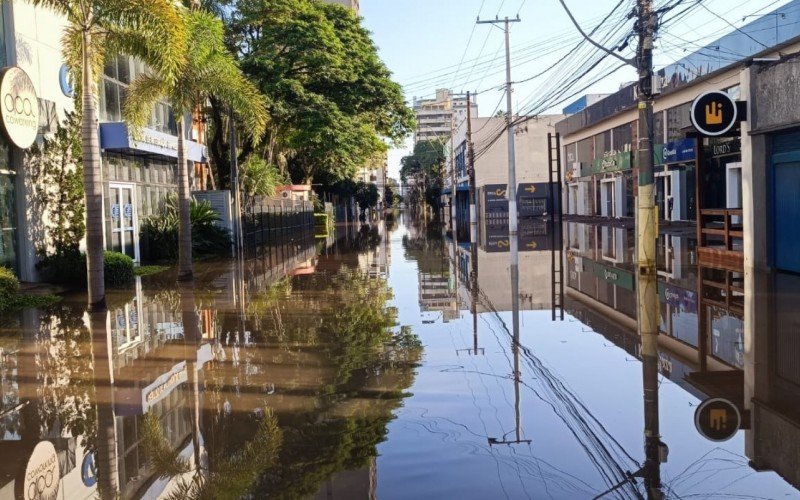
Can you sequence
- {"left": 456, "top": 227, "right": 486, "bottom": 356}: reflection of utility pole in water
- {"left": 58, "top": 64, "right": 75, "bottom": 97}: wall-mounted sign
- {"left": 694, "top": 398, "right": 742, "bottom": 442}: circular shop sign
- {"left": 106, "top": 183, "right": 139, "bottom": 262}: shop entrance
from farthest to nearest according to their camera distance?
{"left": 106, "top": 183, "right": 139, "bottom": 262}: shop entrance, {"left": 58, "top": 64, "right": 75, "bottom": 97}: wall-mounted sign, {"left": 456, "top": 227, "right": 486, "bottom": 356}: reflection of utility pole in water, {"left": 694, "top": 398, "right": 742, "bottom": 442}: circular shop sign

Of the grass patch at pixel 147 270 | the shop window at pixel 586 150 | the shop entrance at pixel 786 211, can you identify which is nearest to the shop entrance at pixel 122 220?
the grass patch at pixel 147 270

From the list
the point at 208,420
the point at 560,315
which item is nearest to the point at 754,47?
the point at 560,315

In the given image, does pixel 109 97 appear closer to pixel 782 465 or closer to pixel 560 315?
pixel 560 315

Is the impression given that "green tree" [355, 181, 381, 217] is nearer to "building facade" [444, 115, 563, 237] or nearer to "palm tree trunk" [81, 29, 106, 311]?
"building facade" [444, 115, 563, 237]

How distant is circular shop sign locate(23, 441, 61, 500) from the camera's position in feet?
17.0

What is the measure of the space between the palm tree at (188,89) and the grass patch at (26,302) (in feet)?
12.9

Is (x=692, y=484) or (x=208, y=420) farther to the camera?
(x=208, y=420)

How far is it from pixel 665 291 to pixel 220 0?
24036mm

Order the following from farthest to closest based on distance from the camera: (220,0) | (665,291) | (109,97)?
(220,0)
(109,97)
(665,291)

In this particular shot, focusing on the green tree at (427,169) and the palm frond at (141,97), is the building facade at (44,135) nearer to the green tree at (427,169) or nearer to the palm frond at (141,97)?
the palm frond at (141,97)

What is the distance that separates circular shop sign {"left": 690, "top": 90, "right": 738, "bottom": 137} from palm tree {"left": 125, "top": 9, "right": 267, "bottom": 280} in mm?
11640

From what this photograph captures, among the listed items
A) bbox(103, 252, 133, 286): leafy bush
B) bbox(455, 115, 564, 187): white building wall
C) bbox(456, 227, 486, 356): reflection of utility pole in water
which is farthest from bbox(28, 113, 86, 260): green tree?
bbox(455, 115, 564, 187): white building wall

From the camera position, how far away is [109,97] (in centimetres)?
2266

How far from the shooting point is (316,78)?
33469 mm
